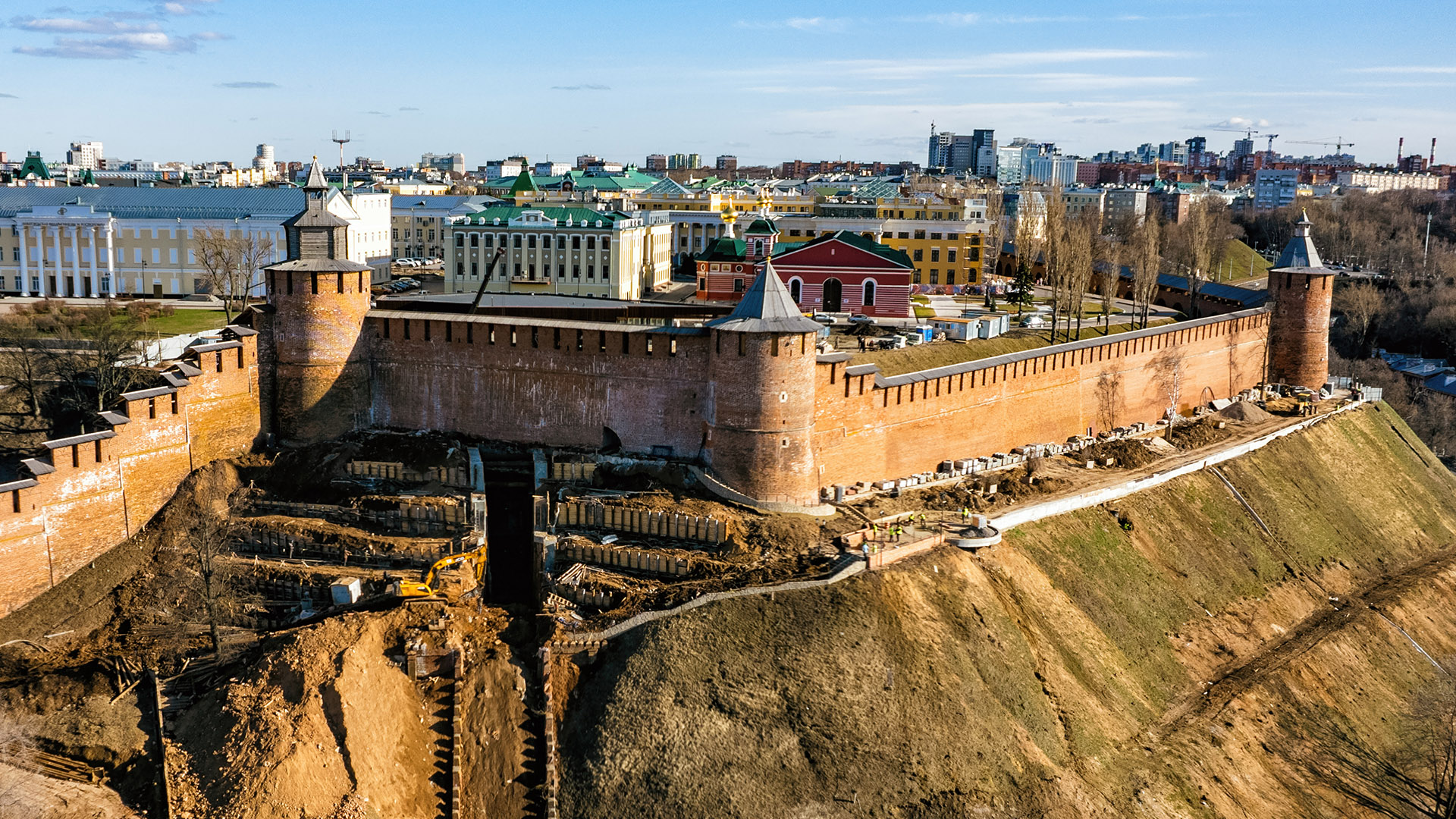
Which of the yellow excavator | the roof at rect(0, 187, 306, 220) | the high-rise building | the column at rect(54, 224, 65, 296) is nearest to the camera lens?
the yellow excavator

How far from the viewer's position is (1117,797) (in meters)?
24.5

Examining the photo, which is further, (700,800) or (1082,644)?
(1082,644)

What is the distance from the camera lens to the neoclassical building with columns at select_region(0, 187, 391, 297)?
203 ft

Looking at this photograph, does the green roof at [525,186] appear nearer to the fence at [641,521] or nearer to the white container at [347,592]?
the fence at [641,521]

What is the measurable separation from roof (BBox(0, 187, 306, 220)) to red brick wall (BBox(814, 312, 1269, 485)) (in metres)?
41.4

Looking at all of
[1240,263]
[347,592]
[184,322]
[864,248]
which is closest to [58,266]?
[184,322]

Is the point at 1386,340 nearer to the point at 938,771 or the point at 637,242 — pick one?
the point at 637,242

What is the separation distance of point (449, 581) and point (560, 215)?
39.2 m

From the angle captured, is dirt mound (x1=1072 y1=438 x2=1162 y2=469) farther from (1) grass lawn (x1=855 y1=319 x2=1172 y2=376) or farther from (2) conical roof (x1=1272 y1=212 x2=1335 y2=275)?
(2) conical roof (x1=1272 y1=212 x2=1335 y2=275)

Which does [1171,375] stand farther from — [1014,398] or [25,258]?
[25,258]

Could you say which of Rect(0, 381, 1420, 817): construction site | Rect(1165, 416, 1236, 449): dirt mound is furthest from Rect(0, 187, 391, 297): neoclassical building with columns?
Rect(1165, 416, 1236, 449): dirt mound

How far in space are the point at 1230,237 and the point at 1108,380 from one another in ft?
190

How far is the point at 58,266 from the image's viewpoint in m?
61.9

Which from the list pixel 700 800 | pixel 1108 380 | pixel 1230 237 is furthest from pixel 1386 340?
pixel 700 800
